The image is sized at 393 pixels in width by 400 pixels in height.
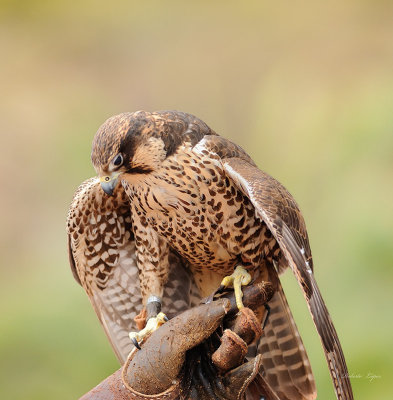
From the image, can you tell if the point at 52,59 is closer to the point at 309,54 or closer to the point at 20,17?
the point at 20,17

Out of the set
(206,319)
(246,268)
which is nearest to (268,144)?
(246,268)

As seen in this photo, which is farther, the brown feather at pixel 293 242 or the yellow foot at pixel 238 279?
the yellow foot at pixel 238 279

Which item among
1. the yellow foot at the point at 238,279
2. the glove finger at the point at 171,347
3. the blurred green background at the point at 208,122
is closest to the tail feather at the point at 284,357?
the yellow foot at the point at 238,279

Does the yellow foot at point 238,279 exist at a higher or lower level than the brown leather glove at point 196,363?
higher

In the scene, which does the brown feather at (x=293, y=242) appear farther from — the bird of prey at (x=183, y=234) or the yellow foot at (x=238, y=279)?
the yellow foot at (x=238, y=279)

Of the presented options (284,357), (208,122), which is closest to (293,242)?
(284,357)

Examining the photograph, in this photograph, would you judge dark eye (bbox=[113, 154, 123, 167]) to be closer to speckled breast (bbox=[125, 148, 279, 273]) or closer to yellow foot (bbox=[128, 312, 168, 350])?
speckled breast (bbox=[125, 148, 279, 273])

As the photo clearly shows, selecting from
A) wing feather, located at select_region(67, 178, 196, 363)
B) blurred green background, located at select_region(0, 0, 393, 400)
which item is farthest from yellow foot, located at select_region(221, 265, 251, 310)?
blurred green background, located at select_region(0, 0, 393, 400)

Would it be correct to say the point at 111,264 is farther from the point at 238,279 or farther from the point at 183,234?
the point at 238,279
